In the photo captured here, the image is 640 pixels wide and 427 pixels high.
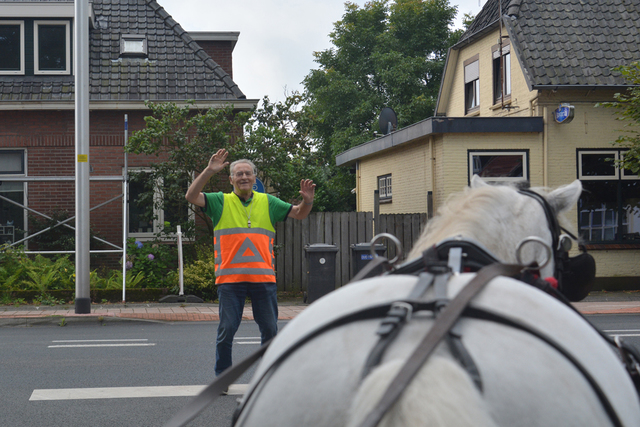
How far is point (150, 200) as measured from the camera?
14.1 m

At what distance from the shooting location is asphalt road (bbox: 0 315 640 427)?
501 cm

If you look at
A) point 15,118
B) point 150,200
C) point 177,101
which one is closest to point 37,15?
point 15,118

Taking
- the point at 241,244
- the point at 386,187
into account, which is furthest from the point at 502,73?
the point at 241,244

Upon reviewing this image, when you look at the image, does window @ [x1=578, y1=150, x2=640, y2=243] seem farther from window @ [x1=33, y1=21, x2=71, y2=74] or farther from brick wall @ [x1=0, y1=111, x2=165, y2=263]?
window @ [x1=33, y1=21, x2=71, y2=74]

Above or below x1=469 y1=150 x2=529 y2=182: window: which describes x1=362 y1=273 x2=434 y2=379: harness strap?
below

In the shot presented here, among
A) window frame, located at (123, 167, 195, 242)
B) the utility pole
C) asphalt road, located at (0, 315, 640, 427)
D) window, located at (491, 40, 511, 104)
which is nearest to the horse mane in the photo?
asphalt road, located at (0, 315, 640, 427)

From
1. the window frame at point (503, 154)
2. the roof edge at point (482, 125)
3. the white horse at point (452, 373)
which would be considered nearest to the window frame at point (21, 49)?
the roof edge at point (482, 125)

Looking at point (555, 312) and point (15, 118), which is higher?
point (15, 118)

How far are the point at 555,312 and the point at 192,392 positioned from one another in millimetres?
4566

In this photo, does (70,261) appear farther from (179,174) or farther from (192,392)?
(192,392)

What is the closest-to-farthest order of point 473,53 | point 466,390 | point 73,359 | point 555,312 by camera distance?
1. point 466,390
2. point 555,312
3. point 73,359
4. point 473,53

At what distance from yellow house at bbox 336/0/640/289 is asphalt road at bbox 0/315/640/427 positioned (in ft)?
15.1

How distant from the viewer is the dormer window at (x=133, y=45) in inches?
655

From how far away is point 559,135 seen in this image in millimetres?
14656
